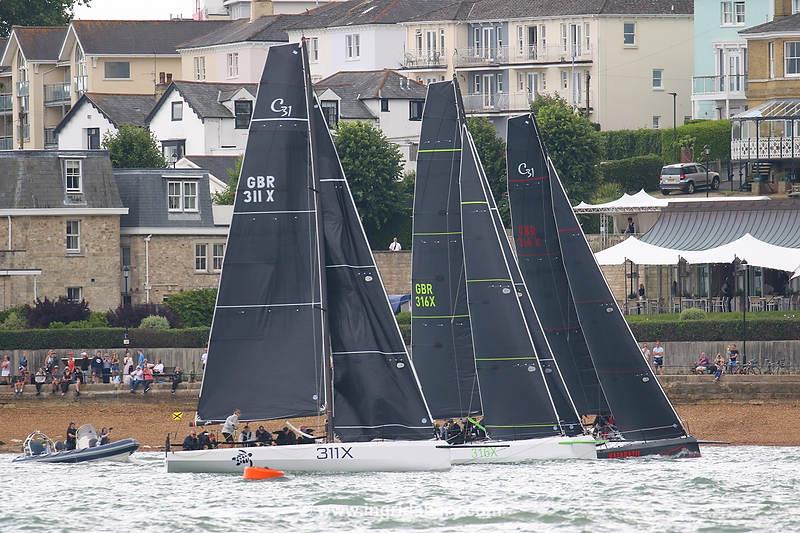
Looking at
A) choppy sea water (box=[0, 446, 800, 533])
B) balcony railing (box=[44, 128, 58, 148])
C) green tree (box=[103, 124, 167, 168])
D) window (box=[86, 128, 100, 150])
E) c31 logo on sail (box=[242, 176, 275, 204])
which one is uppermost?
balcony railing (box=[44, 128, 58, 148])

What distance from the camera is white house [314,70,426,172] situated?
108312 mm

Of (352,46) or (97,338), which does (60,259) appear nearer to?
(97,338)

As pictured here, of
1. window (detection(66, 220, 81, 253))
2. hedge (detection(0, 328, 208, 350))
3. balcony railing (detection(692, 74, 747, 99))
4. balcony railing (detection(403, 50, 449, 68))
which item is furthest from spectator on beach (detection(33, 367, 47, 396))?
balcony railing (detection(403, 50, 449, 68))

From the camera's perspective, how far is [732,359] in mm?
65125

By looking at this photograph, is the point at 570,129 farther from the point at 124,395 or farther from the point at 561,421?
the point at 561,421

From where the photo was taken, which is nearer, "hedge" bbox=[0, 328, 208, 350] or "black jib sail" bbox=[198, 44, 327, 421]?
"black jib sail" bbox=[198, 44, 327, 421]

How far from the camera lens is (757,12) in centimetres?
10481

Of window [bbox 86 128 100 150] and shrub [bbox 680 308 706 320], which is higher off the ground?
window [bbox 86 128 100 150]

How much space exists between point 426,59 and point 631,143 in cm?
1887

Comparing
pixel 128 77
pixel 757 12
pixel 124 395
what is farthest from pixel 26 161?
pixel 128 77

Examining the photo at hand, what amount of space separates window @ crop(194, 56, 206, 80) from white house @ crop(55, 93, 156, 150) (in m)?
11.8

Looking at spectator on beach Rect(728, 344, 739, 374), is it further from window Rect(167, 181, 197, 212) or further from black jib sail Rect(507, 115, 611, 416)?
window Rect(167, 181, 197, 212)

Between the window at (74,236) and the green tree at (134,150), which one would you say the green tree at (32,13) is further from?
the window at (74,236)

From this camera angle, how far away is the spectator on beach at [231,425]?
43906 mm
